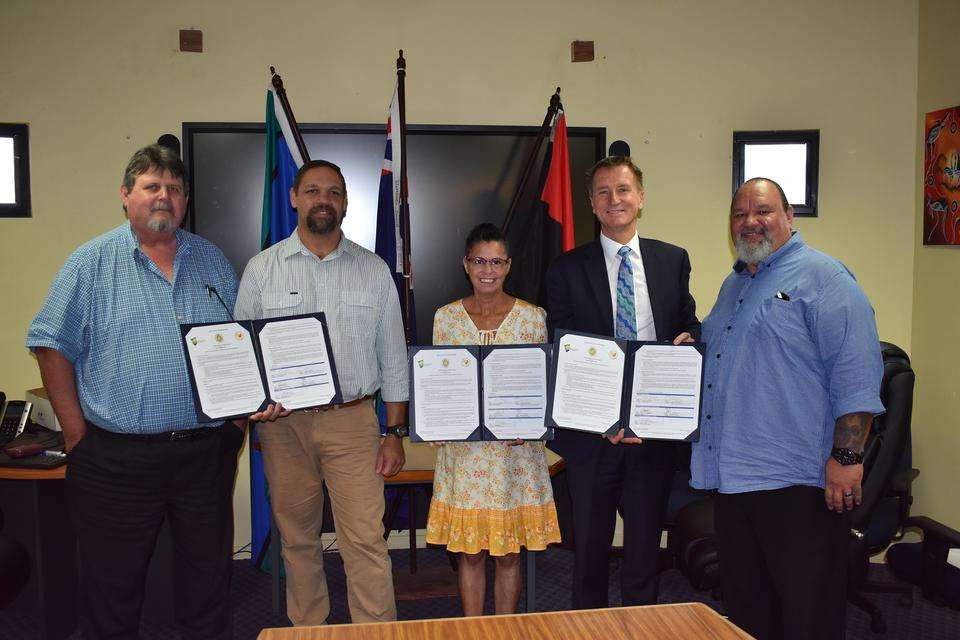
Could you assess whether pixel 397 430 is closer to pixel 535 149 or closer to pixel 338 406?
pixel 338 406

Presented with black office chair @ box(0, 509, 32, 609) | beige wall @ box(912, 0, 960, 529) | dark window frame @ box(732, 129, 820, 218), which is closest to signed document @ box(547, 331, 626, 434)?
black office chair @ box(0, 509, 32, 609)

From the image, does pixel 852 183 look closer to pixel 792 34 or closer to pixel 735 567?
pixel 792 34

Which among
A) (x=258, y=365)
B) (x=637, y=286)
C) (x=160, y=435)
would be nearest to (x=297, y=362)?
(x=258, y=365)

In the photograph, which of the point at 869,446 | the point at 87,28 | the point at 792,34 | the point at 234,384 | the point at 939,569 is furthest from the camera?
the point at 792,34

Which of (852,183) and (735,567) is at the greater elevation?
(852,183)

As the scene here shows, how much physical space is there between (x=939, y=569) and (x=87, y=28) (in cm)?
454

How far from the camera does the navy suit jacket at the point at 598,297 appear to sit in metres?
2.28

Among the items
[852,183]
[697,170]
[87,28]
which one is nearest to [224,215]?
[87,28]

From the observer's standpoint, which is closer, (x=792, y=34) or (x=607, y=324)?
(x=607, y=324)

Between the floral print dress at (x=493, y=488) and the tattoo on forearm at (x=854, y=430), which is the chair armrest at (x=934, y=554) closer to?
the tattoo on forearm at (x=854, y=430)

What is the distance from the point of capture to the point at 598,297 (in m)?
2.30

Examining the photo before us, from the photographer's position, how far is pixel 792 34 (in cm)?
368

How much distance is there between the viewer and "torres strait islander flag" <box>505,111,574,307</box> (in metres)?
3.46

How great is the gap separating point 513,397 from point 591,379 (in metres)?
0.29
